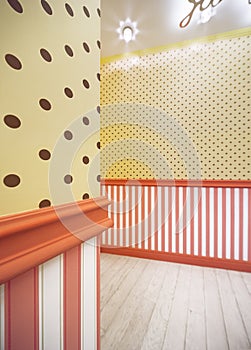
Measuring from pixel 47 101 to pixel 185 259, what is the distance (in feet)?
7.32

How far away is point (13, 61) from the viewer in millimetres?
531

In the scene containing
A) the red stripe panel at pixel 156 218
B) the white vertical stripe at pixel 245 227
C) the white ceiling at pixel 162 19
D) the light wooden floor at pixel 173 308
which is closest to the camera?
the light wooden floor at pixel 173 308

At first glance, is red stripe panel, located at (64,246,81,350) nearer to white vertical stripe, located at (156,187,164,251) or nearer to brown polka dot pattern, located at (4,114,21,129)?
brown polka dot pattern, located at (4,114,21,129)

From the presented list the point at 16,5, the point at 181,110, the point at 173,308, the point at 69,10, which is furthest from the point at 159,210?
the point at 16,5

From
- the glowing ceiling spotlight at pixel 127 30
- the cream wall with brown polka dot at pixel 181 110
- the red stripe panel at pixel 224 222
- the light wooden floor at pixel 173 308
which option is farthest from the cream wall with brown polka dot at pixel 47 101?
the red stripe panel at pixel 224 222

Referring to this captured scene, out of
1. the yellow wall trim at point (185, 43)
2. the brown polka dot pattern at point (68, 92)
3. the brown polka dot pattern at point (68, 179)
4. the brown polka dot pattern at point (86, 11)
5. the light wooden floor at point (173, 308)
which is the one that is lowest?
the light wooden floor at point (173, 308)

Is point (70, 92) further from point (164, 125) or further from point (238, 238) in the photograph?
point (238, 238)

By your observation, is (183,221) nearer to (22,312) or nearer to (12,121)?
(22,312)

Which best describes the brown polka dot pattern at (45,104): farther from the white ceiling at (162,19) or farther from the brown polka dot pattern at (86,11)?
the white ceiling at (162,19)

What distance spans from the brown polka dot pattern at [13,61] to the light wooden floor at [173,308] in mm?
1442

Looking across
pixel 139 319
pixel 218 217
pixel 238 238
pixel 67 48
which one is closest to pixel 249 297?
pixel 238 238

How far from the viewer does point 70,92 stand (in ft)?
2.39

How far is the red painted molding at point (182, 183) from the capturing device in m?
2.14

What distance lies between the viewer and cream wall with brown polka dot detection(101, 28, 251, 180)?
2132mm
